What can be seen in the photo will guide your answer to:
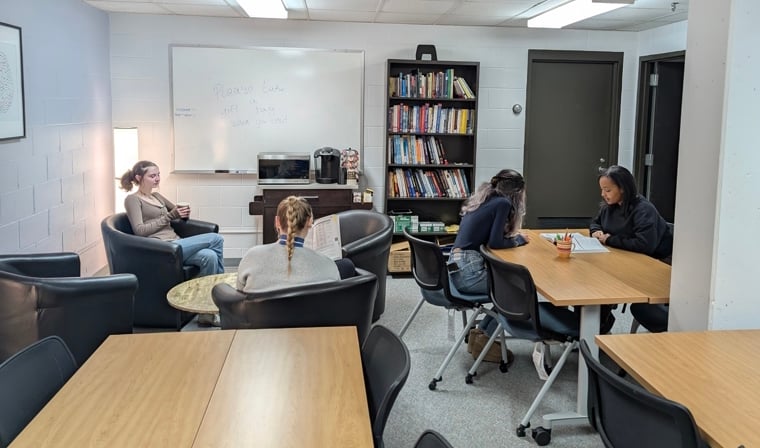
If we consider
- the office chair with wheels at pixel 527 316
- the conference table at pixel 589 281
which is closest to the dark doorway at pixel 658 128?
the conference table at pixel 589 281

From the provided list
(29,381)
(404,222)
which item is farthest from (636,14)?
(29,381)

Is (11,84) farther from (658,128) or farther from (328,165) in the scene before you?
(658,128)

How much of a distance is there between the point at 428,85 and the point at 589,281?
3258mm

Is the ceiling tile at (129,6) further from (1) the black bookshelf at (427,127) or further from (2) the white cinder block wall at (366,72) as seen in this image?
(1) the black bookshelf at (427,127)

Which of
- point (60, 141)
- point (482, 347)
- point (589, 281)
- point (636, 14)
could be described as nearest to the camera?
point (589, 281)

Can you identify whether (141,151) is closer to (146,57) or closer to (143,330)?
(146,57)

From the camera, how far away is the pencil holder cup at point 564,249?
3.78 m

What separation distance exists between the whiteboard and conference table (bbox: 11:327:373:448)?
13.2 ft

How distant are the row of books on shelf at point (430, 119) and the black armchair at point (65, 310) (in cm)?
331

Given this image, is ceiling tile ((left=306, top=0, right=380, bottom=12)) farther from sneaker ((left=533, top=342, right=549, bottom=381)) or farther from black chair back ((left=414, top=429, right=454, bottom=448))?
black chair back ((left=414, top=429, right=454, bottom=448))

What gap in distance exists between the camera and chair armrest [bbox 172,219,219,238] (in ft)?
17.3

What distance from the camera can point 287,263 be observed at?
9.79ft

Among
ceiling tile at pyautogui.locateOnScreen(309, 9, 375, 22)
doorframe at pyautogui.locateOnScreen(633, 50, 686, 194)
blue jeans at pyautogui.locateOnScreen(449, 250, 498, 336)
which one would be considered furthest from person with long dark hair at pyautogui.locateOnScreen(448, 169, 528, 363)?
doorframe at pyautogui.locateOnScreen(633, 50, 686, 194)

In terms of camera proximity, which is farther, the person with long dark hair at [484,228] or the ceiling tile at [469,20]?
the ceiling tile at [469,20]
